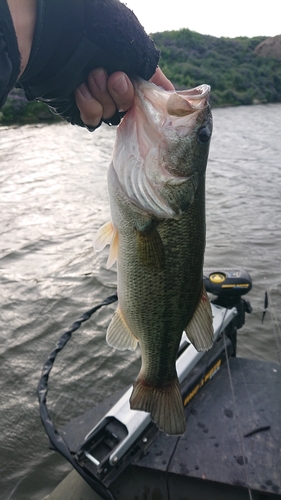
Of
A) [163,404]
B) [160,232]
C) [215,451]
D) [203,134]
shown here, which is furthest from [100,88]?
[215,451]

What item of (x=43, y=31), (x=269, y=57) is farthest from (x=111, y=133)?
(x=269, y=57)

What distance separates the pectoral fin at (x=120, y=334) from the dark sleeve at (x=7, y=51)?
1.12 metres

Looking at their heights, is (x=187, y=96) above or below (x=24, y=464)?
above

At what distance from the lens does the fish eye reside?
1.58 meters

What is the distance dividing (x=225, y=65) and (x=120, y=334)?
1728 inches

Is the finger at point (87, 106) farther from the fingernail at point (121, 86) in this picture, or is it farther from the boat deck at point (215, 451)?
the boat deck at point (215, 451)

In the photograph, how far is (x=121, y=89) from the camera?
1.39 metres

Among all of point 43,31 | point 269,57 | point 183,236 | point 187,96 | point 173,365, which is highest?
point 269,57

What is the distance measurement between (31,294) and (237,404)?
11.1ft

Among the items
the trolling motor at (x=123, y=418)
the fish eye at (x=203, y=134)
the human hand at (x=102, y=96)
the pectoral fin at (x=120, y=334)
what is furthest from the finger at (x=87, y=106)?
the trolling motor at (x=123, y=418)

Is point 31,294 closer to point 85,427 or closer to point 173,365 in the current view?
point 85,427

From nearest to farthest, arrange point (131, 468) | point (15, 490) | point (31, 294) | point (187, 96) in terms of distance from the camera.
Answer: point (187, 96), point (131, 468), point (15, 490), point (31, 294)

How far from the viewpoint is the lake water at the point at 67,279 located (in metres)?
3.52

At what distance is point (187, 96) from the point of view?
154 cm
